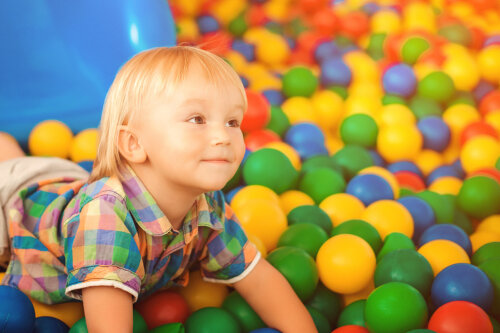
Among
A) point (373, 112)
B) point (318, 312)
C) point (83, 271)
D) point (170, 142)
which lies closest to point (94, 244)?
point (83, 271)

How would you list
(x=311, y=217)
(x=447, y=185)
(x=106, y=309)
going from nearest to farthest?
(x=106, y=309), (x=311, y=217), (x=447, y=185)

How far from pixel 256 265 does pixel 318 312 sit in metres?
0.15

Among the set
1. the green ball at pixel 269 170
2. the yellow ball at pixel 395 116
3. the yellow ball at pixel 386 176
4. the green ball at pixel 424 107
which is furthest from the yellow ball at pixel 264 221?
the green ball at pixel 424 107

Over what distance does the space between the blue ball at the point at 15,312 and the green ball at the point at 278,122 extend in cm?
96

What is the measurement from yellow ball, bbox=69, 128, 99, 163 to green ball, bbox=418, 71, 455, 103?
1066mm

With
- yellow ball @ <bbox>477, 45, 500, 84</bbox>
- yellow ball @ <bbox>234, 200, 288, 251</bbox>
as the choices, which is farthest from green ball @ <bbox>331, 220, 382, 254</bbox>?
yellow ball @ <bbox>477, 45, 500, 84</bbox>

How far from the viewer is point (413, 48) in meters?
2.03

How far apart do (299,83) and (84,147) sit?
0.76 m

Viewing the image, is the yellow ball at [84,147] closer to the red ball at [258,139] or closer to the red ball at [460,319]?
the red ball at [258,139]

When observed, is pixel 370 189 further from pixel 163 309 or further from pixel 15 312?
pixel 15 312

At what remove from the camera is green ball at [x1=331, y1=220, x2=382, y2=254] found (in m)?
1.18

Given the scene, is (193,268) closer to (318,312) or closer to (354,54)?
(318,312)

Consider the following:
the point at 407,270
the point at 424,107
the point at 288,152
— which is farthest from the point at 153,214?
the point at 424,107

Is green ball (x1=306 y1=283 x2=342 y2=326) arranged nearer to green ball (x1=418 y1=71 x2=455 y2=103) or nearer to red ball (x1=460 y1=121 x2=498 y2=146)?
red ball (x1=460 y1=121 x2=498 y2=146)
